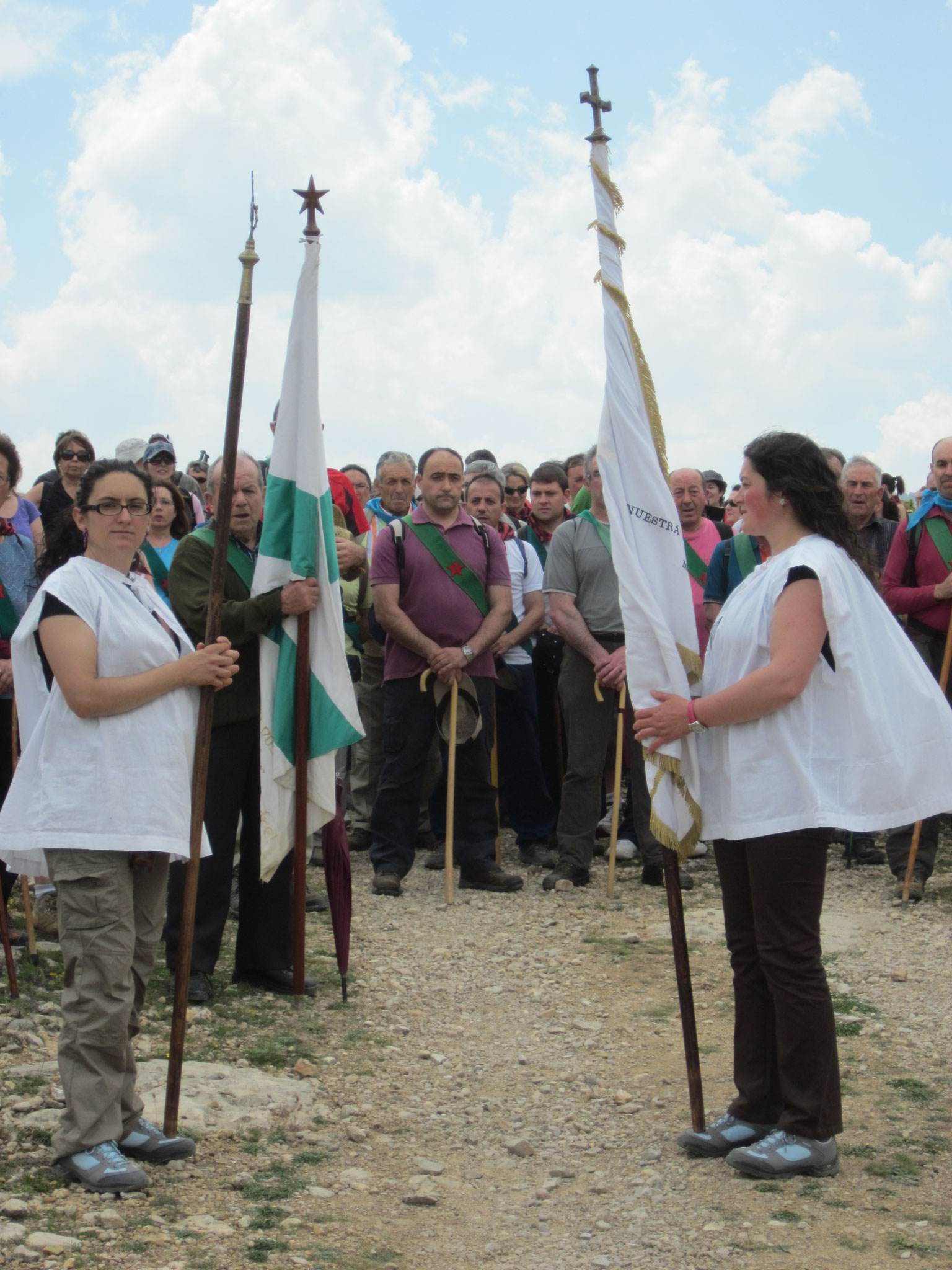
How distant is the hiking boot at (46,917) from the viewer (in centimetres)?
644

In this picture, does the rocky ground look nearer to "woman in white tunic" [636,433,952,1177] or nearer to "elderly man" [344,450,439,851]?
"woman in white tunic" [636,433,952,1177]

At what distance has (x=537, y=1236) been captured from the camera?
3639mm

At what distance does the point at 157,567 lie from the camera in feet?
23.5

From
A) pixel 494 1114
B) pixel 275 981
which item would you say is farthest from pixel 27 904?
pixel 494 1114

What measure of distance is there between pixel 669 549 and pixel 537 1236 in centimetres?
218

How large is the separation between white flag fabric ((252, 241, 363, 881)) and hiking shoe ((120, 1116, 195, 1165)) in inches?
64.2

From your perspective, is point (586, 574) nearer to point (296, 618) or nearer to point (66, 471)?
point (296, 618)

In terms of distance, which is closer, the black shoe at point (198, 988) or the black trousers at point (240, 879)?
the black shoe at point (198, 988)

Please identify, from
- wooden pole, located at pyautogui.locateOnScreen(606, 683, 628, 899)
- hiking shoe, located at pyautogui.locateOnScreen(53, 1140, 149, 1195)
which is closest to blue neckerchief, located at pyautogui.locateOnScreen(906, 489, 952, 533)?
wooden pole, located at pyautogui.locateOnScreen(606, 683, 628, 899)

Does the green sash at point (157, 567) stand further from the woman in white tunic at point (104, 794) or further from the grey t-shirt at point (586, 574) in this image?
the woman in white tunic at point (104, 794)

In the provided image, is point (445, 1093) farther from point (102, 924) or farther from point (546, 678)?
point (546, 678)

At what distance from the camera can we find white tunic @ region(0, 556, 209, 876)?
373 centimetres

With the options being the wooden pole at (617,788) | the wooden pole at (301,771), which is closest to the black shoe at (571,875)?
the wooden pole at (617,788)

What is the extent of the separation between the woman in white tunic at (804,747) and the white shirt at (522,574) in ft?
15.5
